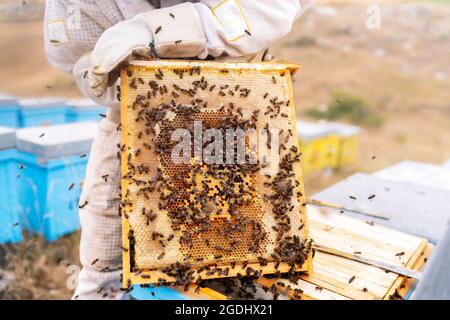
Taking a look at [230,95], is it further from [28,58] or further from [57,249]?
[28,58]

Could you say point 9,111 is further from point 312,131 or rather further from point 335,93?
point 335,93

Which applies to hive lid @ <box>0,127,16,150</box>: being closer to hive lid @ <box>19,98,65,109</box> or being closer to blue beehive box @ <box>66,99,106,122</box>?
hive lid @ <box>19,98,65,109</box>

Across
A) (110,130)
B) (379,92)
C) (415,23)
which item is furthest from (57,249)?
(415,23)

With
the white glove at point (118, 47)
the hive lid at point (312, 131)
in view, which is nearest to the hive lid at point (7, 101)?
the white glove at point (118, 47)

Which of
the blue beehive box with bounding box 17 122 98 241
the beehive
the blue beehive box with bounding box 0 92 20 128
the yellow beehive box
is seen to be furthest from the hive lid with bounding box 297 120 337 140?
the beehive

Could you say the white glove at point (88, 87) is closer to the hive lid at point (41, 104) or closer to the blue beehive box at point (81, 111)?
the hive lid at point (41, 104)

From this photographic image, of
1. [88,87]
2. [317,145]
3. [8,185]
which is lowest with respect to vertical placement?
[317,145]

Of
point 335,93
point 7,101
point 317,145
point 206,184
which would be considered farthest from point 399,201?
point 335,93
